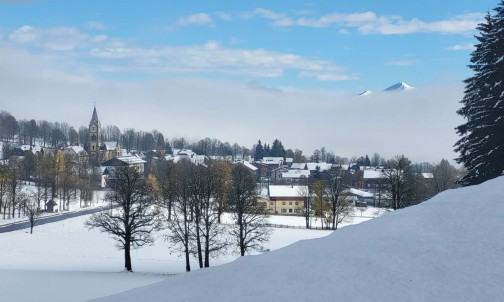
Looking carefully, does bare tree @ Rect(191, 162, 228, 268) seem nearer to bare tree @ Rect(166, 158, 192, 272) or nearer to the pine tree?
bare tree @ Rect(166, 158, 192, 272)

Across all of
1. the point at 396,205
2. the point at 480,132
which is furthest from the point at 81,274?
the point at 396,205

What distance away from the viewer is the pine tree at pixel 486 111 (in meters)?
30.9

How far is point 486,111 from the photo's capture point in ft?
104

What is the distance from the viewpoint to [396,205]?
55688 mm

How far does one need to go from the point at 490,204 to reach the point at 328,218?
5532cm

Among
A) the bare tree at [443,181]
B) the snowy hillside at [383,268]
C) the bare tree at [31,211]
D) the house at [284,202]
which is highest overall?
the snowy hillside at [383,268]

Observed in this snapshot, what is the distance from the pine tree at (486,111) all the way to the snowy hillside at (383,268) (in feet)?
47.9

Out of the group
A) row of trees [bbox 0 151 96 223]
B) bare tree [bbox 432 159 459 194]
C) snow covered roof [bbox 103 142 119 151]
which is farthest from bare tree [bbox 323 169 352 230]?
snow covered roof [bbox 103 142 119 151]

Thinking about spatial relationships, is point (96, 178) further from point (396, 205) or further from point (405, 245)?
point (405, 245)

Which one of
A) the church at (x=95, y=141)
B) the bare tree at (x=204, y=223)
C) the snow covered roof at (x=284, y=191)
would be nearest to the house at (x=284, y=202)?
the snow covered roof at (x=284, y=191)

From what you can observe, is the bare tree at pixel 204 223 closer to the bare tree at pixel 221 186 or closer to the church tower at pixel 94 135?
the bare tree at pixel 221 186

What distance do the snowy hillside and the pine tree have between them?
14.6 m

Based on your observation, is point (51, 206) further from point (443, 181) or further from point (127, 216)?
point (443, 181)

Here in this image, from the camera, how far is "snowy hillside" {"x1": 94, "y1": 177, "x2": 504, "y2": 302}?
1188 centimetres
